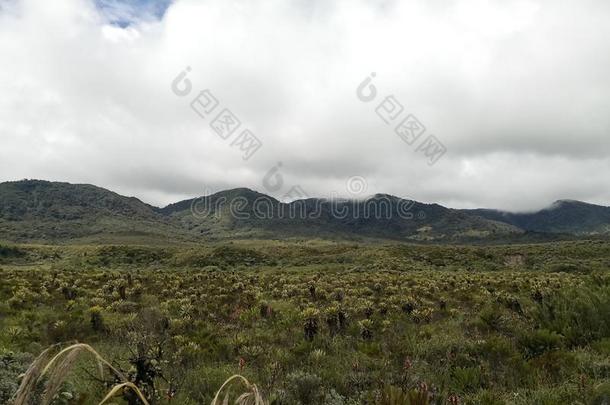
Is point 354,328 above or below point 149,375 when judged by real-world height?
below

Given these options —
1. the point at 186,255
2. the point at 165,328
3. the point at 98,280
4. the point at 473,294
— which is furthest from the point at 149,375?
the point at 186,255

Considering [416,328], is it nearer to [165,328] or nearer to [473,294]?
[165,328]

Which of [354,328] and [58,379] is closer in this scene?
[58,379]

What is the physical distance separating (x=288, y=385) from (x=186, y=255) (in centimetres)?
5675

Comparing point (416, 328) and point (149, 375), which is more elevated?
point (149, 375)

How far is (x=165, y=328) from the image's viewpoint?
1184 centimetres

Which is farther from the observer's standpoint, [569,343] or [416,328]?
[416,328]

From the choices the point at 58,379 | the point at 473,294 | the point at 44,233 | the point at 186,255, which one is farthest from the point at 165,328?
the point at 44,233

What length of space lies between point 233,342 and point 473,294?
14.6 m

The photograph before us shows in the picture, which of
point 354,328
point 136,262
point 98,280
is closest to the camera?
point 354,328

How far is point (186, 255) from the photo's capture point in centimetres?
6028

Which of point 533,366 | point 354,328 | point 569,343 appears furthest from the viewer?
point 354,328

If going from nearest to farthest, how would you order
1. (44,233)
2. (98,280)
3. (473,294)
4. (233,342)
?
(233,342) < (473,294) < (98,280) < (44,233)

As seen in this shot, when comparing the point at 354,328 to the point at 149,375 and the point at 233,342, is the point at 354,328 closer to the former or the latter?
the point at 233,342
